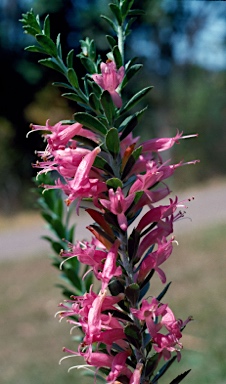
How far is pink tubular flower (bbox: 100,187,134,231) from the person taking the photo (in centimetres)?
73

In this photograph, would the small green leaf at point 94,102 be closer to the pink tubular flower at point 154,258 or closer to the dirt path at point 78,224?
the pink tubular flower at point 154,258

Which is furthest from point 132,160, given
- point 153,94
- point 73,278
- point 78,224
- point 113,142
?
point 153,94

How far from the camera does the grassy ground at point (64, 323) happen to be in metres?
5.10

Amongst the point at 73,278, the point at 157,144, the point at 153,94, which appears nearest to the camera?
the point at 157,144

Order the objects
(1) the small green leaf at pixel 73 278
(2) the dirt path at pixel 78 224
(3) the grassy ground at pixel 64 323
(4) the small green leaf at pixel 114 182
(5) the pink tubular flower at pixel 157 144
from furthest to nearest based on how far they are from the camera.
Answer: (2) the dirt path at pixel 78 224
(3) the grassy ground at pixel 64 323
(1) the small green leaf at pixel 73 278
(5) the pink tubular flower at pixel 157 144
(4) the small green leaf at pixel 114 182

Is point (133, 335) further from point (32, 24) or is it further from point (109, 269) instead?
point (32, 24)

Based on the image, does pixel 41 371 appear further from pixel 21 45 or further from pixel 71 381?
pixel 21 45

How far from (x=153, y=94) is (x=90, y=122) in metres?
15.4

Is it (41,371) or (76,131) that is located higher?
(76,131)

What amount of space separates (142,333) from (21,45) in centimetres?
1436

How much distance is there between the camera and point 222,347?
517 centimetres

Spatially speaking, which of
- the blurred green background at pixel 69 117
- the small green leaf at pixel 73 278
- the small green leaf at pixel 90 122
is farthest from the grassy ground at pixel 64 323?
the small green leaf at pixel 90 122

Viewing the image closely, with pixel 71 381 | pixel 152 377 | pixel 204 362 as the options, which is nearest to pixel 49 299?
pixel 71 381

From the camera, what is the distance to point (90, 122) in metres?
0.77
